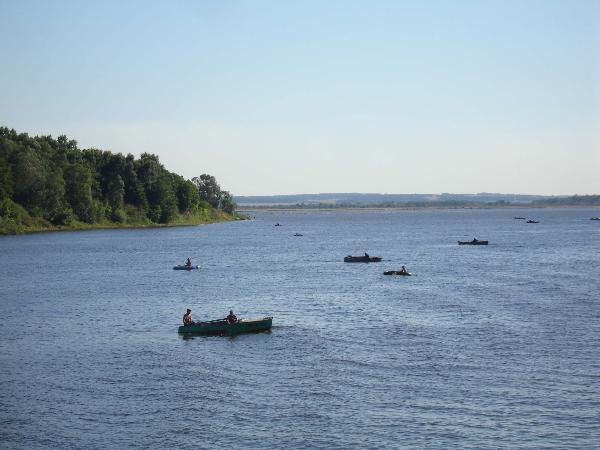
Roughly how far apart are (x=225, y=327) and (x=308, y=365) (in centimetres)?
1714

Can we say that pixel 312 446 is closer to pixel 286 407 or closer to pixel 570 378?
pixel 286 407

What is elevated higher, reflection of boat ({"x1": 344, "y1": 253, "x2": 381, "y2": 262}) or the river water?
reflection of boat ({"x1": 344, "y1": 253, "x2": 381, "y2": 262})

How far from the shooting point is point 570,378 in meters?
62.0

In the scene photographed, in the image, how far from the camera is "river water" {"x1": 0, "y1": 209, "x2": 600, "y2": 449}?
168ft

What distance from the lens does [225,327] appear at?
82188 mm

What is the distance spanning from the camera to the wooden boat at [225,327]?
81562mm

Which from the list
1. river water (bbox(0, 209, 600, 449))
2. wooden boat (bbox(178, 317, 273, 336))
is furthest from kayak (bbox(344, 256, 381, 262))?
wooden boat (bbox(178, 317, 273, 336))

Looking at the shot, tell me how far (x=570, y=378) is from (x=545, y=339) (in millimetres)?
15070

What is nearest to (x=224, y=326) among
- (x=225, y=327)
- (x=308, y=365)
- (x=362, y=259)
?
(x=225, y=327)

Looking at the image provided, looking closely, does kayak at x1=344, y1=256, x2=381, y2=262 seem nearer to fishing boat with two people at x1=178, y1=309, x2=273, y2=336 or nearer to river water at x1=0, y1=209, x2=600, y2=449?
river water at x1=0, y1=209, x2=600, y2=449

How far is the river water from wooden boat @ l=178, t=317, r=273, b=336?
123cm

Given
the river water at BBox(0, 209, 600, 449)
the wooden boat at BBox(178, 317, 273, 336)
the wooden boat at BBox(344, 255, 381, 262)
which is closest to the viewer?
the river water at BBox(0, 209, 600, 449)

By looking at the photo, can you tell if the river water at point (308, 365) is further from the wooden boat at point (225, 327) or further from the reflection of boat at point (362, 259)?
the reflection of boat at point (362, 259)

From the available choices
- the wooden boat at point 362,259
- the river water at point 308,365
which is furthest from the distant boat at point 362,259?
the river water at point 308,365
